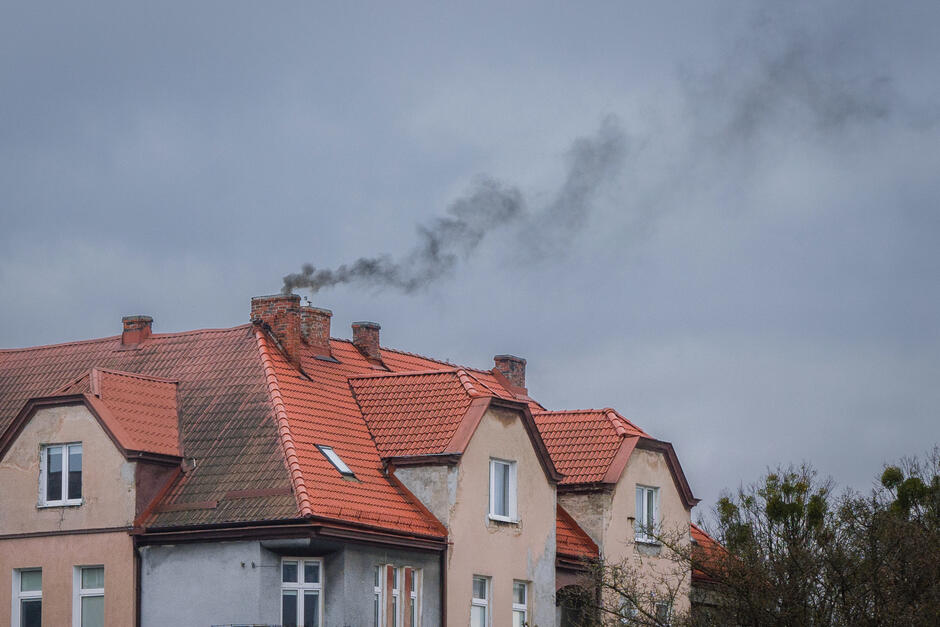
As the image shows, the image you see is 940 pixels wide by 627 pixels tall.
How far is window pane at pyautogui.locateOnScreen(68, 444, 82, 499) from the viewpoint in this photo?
145 ft

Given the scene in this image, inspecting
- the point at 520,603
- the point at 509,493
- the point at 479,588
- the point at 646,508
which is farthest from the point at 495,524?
the point at 646,508

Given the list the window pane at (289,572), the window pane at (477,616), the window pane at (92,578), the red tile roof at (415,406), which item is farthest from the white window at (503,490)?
the window pane at (92,578)

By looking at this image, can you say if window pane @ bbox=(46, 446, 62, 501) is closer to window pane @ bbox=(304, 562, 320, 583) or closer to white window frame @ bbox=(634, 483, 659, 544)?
window pane @ bbox=(304, 562, 320, 583)

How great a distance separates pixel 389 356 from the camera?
183 ft

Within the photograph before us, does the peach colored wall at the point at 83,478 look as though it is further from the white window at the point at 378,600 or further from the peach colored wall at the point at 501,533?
the peach colored wall at the point at 501,533

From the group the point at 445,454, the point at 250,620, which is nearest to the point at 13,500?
the point at 250,620

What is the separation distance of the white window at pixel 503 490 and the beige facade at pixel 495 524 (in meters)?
0.15

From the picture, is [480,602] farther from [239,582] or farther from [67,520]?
[67,520]

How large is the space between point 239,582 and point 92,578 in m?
4.04

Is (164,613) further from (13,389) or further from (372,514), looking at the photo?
(13,389)

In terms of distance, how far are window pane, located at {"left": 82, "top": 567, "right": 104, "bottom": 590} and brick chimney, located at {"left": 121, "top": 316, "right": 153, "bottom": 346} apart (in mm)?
8223

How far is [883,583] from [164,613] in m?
16.8

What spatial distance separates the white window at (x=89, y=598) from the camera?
43688 mm

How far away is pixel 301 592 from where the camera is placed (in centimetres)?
4228
